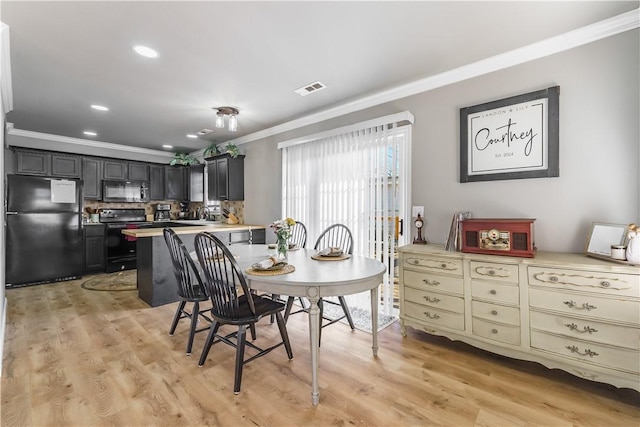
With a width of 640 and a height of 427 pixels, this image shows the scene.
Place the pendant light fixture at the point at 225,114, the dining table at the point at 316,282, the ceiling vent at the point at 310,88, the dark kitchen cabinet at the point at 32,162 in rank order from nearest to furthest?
the dining table at the point at 316,282, the ceiling vent at the point at 310,88, the pendant light fixture at the point at 225,114, the dark kitchen cabinet at the point at 32,162

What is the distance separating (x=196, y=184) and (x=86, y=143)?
79.6 inches

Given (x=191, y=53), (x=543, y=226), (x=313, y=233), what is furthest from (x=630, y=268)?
(x=191, y=53)

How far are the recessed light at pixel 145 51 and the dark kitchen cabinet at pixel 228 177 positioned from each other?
2792mm

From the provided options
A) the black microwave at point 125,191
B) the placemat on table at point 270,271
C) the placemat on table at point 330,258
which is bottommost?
the placemat on table at point 270,271

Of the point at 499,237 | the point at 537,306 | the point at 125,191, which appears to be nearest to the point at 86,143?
the point at 125,191

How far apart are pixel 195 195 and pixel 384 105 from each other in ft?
15.7

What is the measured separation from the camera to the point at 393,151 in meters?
3.13

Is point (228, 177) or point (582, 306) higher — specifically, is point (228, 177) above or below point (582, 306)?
above

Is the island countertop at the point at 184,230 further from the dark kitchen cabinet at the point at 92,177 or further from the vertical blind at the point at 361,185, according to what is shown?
the dark kitchen cabinet at the point at 92,177

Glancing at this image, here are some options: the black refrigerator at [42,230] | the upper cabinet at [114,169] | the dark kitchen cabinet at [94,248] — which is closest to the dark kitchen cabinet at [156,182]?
the upper cabinet at [114,169]

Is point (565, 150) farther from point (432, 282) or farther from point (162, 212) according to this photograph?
point (162, 212)

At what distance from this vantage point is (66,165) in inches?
197

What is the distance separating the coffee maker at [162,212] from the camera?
6297 millimetres

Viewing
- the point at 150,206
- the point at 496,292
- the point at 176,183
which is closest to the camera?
the point at 496,292
